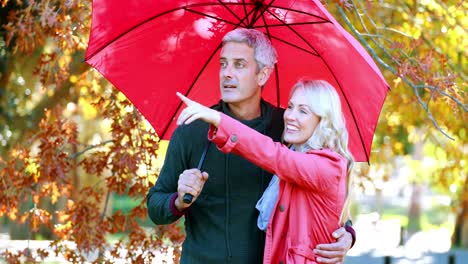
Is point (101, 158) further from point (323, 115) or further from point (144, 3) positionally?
point (323, 115)

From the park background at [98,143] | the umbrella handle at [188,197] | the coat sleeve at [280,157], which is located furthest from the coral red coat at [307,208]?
the park background at [98,143]

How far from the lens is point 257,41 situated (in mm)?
4172

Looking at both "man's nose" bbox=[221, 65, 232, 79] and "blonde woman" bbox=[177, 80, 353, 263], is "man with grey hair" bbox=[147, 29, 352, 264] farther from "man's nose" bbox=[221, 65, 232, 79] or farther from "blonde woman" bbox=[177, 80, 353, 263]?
"blonde woman" bbox=[177, 80, 353, 263]

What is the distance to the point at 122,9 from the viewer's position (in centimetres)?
446

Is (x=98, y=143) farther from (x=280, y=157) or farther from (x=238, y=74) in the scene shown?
(x=280, y=157)

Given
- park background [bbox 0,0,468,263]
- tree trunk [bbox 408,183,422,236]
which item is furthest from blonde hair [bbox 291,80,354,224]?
tree trunk [bbox 408,183,422,236]

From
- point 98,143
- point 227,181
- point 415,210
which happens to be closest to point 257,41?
point 227,181

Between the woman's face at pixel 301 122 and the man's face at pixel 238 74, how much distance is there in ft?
0.96

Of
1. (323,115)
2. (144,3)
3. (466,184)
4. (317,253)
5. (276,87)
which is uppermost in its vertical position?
(466,184)

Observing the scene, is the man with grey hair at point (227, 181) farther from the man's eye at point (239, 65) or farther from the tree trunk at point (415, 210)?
the tree trunk at point (415, 210)

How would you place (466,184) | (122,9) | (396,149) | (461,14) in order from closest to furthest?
(122,9) < (461,14) < (396,149) < (466,184)

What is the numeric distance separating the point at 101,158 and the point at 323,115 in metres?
3.50

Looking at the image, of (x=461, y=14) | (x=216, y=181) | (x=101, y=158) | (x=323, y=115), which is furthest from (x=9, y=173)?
(x=461, y=14)

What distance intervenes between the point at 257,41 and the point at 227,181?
66cm
